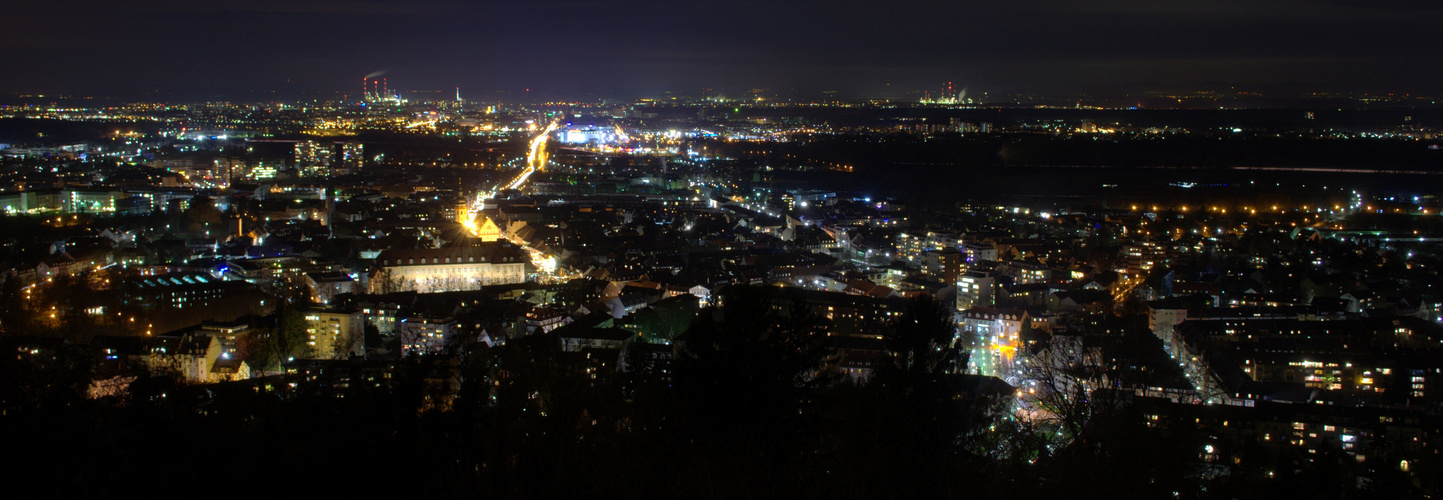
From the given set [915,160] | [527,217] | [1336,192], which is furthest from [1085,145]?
[527,217]

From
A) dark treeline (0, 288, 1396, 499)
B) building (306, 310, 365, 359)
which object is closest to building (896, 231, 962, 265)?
building (306, 310, 365, 359)

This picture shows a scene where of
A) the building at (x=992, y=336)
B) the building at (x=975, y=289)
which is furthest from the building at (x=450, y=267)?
the building at (x=992, y=336)

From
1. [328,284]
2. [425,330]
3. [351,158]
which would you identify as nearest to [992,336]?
[425,330]

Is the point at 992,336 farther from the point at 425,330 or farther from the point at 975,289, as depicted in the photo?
the point at 425,330

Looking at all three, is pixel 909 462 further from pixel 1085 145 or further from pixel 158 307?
pixel 1085 145

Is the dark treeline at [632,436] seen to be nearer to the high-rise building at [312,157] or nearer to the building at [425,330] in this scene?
the building at [425,330]

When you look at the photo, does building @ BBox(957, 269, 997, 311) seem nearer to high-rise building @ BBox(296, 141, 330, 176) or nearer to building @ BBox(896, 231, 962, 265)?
building @ BBox(896, 231, 962, 265)
